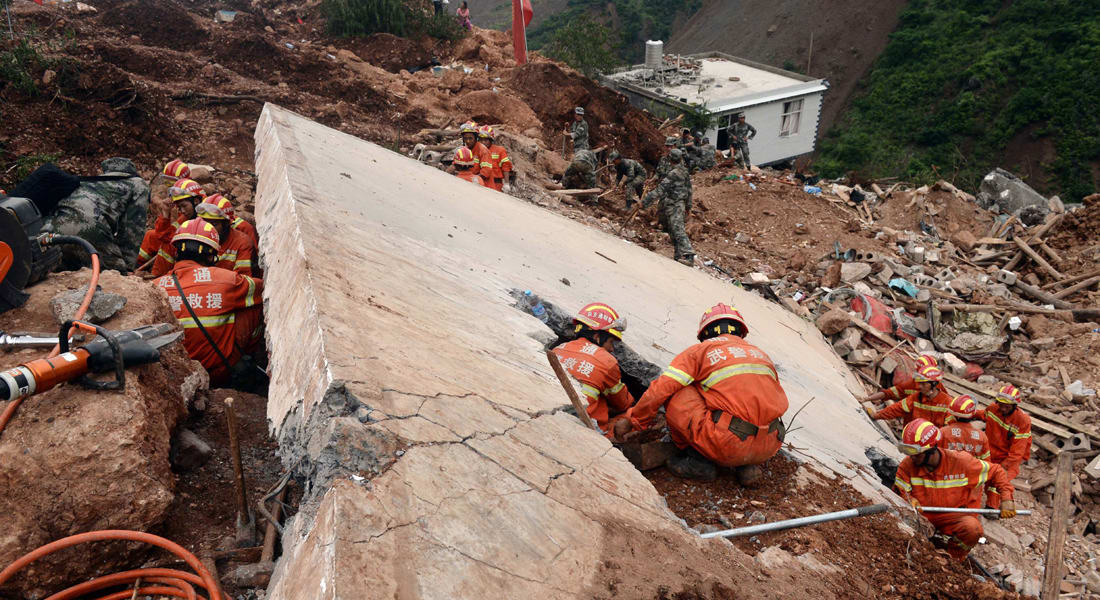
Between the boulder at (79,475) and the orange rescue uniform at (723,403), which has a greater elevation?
the boulder at (79,475)

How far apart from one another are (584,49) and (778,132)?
810 cm

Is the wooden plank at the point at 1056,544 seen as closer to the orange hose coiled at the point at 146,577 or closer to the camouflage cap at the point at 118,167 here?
the orange hose coiled at the point at 146,577

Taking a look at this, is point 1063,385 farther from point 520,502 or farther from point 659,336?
point 520,502

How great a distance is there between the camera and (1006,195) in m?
13.0

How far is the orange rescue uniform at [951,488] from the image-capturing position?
14.3ft

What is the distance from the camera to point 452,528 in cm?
169

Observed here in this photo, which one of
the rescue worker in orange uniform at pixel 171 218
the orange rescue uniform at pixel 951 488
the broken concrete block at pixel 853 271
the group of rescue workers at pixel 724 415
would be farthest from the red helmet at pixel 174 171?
the broken concrete block at pixel 853 271

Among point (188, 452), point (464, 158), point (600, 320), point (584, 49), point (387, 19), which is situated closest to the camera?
point (188, 452)

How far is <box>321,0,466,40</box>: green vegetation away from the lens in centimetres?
1672

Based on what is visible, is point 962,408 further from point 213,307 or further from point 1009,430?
point 213,307

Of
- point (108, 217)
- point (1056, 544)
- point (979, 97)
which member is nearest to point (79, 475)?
point (108, 217)

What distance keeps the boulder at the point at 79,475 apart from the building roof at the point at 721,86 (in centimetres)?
2054

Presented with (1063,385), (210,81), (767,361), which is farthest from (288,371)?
(210,81)

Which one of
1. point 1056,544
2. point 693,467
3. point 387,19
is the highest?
point 387,19
